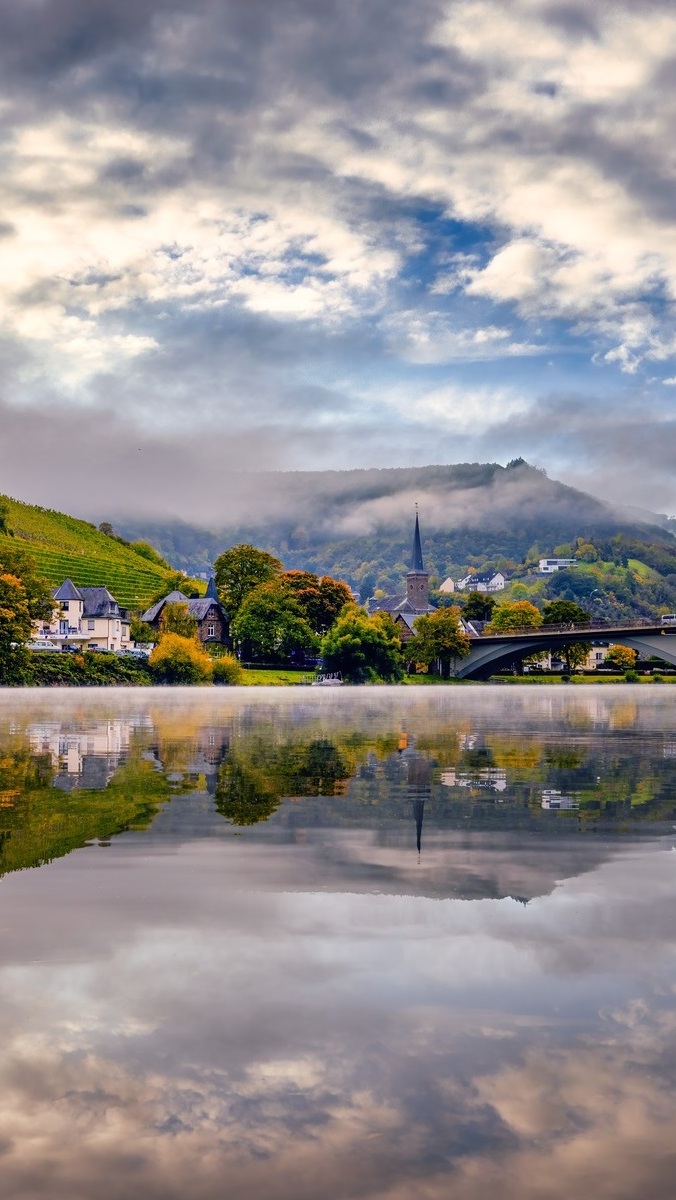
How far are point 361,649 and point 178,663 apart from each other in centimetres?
2794

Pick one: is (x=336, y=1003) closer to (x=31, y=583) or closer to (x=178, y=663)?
(x=178, y=663)

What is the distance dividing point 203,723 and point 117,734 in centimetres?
1090

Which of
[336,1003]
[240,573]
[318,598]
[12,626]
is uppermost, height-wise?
[240,573]

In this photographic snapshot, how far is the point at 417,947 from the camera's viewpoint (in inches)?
430

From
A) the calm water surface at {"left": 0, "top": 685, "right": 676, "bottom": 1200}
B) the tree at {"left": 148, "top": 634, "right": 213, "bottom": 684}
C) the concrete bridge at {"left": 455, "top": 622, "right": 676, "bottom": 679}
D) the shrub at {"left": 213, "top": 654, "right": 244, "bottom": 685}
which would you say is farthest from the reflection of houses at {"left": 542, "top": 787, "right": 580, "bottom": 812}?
the shrub at {"left": 213, "top": 654, "right": 244, "bottom": 685}

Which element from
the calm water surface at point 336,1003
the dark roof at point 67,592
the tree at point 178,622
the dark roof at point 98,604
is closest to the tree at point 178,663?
the tree at point 178,622

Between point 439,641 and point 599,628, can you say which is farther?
point 439,641

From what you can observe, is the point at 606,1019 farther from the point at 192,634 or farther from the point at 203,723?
the point at 192,634

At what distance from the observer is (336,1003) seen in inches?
368

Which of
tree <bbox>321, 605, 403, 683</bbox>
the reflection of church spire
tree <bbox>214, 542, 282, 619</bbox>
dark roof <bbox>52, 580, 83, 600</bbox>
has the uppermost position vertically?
tree <bbox>214, 542, 282, 619</bbox>

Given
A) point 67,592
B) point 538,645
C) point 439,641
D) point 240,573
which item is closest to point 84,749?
point 538,645

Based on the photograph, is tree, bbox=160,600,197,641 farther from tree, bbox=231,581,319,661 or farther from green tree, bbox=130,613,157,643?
green tree, bbox=130,613,157,643

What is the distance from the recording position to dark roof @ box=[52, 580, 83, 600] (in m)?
185

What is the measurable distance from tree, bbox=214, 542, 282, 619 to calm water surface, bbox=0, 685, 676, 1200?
171 meters
